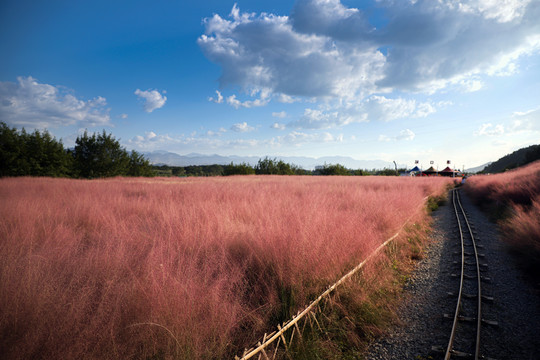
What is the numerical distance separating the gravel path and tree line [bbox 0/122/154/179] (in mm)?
40989

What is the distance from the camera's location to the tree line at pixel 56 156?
27.8 metres

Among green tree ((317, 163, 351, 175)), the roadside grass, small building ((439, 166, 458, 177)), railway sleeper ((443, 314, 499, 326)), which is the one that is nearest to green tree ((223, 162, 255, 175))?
green tree ((317, 163, 351, 175))

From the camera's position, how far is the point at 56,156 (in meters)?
31.9

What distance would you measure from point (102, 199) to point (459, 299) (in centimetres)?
988

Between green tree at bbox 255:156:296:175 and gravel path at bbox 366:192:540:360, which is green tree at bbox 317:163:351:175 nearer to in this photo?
green tree at bbox 255:156:296:175

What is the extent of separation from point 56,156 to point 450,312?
144 ft

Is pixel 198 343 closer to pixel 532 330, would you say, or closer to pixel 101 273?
pixel 101 273

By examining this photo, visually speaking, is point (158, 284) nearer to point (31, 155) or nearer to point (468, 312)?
point (468, 312)

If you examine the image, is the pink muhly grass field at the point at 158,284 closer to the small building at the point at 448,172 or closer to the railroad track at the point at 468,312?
the railroad track at the point at 468,312

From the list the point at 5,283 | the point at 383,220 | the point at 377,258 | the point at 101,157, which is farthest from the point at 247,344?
the point at 101,157

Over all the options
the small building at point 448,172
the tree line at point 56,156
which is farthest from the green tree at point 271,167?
the small building at point 448,172

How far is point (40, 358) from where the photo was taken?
1.56 metres

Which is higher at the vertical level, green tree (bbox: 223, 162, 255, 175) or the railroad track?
green tree (bbox: 223, 162, 255, 175)

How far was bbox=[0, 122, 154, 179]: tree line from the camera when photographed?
27.8 m
